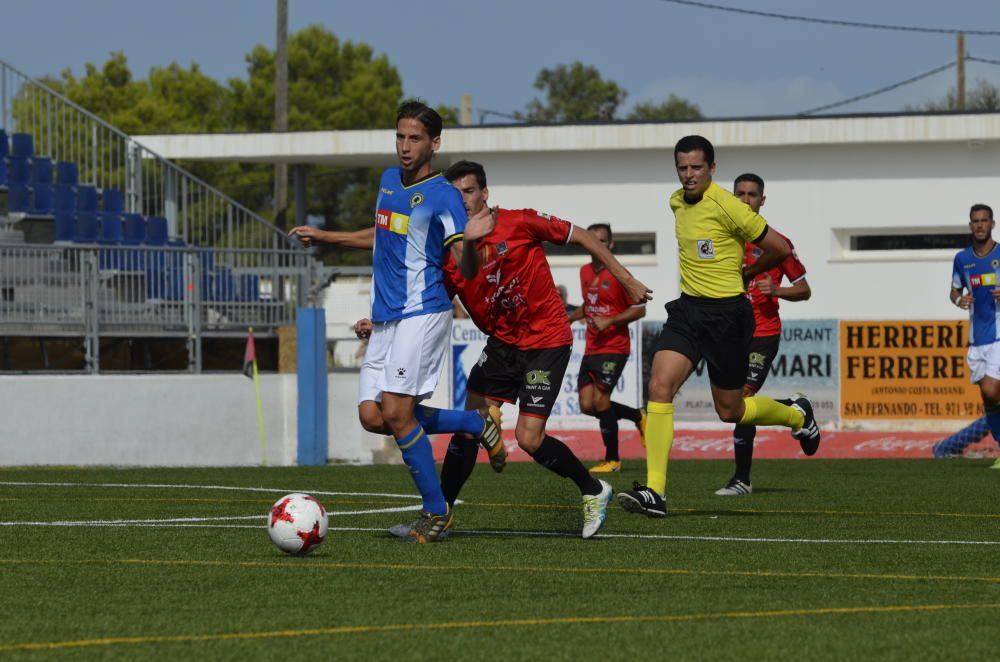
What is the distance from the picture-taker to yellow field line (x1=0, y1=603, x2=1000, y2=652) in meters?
5.23

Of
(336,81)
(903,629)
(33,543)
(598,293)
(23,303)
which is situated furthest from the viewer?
(336,81)

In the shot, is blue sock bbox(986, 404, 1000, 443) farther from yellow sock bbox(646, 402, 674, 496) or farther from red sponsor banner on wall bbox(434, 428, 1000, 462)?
yellow sock bbox(646, 402, 674, 496)

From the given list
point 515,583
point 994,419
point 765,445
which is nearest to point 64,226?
point 765,445

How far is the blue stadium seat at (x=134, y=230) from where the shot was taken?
948 inches

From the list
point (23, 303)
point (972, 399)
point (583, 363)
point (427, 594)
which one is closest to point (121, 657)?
point (427, 594)

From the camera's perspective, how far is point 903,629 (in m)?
5.43

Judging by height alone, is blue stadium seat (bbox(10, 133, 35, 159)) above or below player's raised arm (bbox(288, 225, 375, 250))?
above

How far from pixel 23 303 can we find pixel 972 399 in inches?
460

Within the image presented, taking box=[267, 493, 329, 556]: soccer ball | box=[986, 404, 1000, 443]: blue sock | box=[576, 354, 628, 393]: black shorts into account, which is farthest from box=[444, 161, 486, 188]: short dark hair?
box=[986, 404, 1000, 443]: blue sock

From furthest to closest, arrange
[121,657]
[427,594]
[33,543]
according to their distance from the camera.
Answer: [33,543] < [427,594] < [121,657]

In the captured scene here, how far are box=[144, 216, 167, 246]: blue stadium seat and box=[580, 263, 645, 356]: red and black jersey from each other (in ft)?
34.8

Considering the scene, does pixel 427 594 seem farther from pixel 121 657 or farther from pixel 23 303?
pixel 23 303

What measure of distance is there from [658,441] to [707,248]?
122 centimetres

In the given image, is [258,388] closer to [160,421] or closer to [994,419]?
[160,421]
